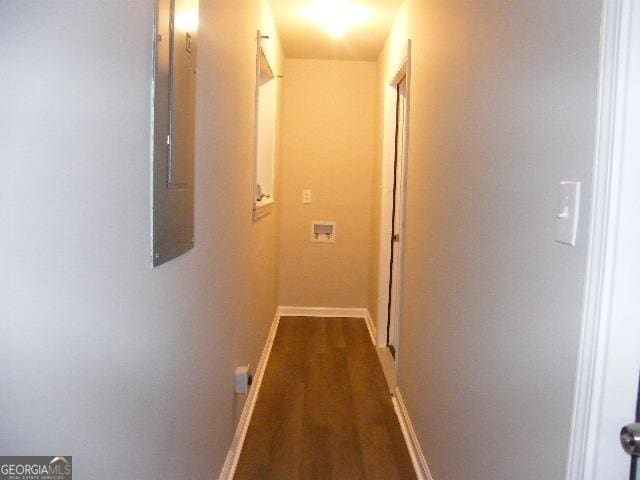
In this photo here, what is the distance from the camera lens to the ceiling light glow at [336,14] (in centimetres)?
354

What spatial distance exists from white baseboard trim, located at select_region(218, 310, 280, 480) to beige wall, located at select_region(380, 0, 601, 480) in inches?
33.9

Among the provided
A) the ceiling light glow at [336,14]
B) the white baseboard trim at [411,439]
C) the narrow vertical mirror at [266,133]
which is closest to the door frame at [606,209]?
the white baseboard trim at [411,439]

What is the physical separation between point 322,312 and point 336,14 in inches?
108

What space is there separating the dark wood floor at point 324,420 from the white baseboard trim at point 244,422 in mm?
32

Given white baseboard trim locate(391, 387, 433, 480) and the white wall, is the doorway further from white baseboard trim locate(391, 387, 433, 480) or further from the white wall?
the white wall

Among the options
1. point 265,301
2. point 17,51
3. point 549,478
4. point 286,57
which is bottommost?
point 265,301

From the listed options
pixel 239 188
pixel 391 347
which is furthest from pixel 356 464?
pixel 391 347

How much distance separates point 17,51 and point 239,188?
5.98 ft

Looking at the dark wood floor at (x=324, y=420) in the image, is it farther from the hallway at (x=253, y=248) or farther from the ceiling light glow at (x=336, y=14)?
the ceiling light glow at (x=336, y=14)

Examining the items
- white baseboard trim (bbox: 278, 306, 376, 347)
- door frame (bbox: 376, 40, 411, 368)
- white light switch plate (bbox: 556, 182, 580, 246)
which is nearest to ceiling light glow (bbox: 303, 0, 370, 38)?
door frame (bbox: 376, 40, 411, 368)

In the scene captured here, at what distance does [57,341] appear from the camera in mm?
813

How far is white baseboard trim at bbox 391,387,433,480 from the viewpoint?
7.73ft

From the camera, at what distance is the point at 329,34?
166 inches

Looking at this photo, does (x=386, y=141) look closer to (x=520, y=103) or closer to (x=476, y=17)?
(x=476, y=17)
